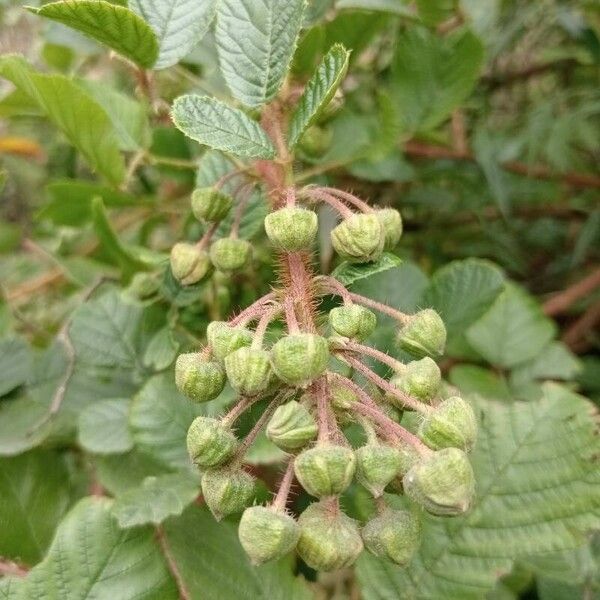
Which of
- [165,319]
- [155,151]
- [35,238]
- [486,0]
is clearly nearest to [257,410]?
[165,319]

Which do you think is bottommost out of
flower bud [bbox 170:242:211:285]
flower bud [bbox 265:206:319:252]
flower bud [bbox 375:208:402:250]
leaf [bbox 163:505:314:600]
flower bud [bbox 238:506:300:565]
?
leaf [bbox 163:505:314:600]

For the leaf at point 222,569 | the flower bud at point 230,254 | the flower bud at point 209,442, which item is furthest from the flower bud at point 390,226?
the leaf at point 222,569

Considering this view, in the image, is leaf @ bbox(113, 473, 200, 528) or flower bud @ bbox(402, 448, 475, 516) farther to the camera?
leaf @ bbox(113, 473, 200, 528)

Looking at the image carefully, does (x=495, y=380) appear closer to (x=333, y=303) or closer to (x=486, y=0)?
(x=333, y=303)

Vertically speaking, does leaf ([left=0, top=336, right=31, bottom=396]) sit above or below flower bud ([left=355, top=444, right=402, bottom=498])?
below

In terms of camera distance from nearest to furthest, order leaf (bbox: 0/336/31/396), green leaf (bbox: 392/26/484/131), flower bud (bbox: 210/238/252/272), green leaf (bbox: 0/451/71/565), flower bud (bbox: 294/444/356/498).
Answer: flower bud (bbox: 294/444/356/498) < flower bud (bbox: 210/238/252/272) < green leaf (bbox: 0/451/71/565) < leaf (bbox: 0/336/31/396) < green leaf (bbox: 392/26/484/131)

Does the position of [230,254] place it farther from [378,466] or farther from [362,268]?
[378,466]

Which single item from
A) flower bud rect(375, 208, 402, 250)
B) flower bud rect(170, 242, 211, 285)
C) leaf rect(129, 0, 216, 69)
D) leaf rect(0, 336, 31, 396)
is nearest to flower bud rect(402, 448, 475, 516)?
flower bud rect(375, 208, 402, 250)

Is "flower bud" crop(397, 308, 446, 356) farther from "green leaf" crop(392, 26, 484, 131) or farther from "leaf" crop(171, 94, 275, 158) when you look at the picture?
"green leaf" crop(392, 26, 484, 131)
